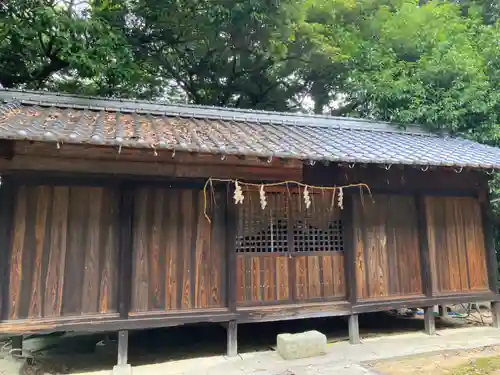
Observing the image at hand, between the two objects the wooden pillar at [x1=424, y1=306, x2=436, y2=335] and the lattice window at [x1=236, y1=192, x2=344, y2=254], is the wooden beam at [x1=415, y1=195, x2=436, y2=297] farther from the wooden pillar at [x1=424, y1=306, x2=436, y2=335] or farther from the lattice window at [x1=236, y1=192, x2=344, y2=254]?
the lattice window at [x1=236, y1=192, x2=344, y2=254]

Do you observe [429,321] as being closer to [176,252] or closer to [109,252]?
[176,252]

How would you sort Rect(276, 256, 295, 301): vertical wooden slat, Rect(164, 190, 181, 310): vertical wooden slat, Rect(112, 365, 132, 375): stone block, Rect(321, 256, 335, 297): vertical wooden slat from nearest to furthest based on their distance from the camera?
Rect(112, 365, 132, 375): stone block, Rect(164, 190, 181, 310): vertical wooden slat, Rect(276, 256, 295, 301): vertical wooden slat, Rect(321, 256, 335, 297): vertical wooden slat

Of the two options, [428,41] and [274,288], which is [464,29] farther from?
[274,288]

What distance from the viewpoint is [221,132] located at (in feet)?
22.5

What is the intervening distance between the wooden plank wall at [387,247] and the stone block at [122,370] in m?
4.28

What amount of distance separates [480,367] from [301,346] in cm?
272

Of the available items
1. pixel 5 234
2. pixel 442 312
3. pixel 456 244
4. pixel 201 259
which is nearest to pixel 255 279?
pixel 201 259

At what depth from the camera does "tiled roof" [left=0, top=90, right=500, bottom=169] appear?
5.32m

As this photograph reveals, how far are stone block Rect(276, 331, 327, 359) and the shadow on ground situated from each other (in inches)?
32.7

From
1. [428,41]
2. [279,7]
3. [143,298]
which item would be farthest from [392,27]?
[143,298]

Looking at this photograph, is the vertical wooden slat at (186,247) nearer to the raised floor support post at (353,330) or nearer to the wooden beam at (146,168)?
the wooden beam at (146,168)

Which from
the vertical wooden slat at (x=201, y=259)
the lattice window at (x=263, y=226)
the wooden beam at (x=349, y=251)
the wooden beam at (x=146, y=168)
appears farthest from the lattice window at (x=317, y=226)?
the vertical wooden slat at (x=201, y=259)

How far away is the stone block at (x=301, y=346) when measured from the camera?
5988mm

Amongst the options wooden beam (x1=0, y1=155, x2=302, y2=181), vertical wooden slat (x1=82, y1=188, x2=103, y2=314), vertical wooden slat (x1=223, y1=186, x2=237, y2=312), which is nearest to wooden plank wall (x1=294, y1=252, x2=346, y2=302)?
vertical wooden slat (x1=223, y1=186, x2=237, y2=312)
